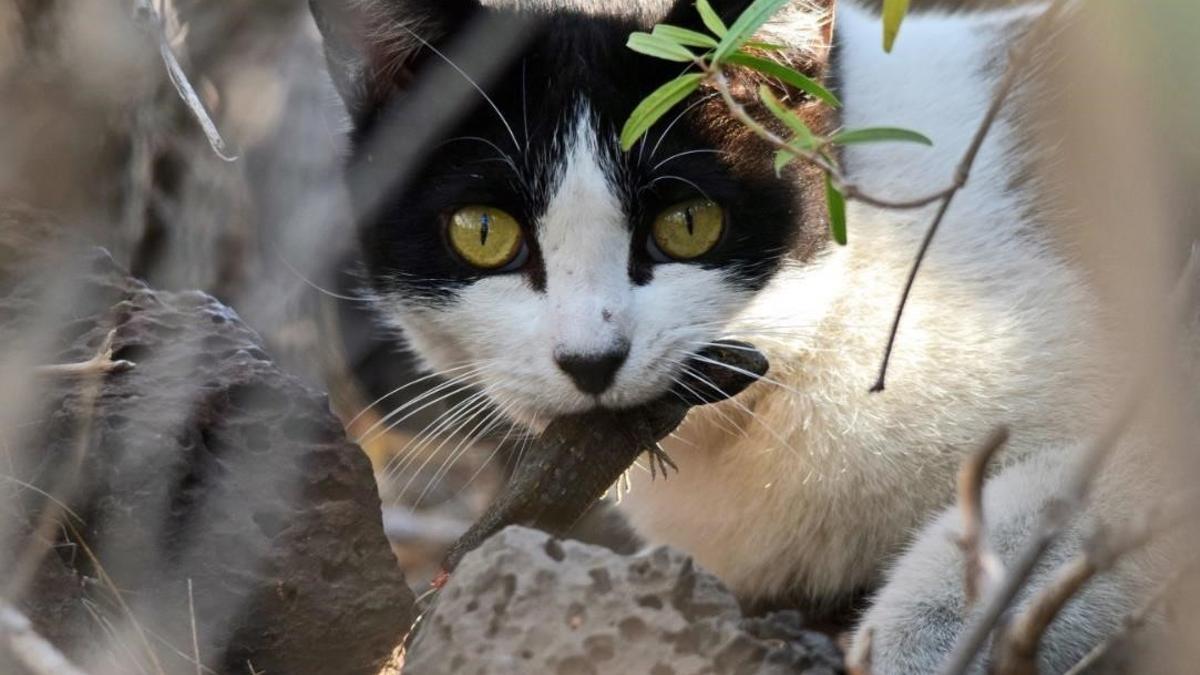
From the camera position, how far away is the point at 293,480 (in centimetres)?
157

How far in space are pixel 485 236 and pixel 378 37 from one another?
12.9 inches

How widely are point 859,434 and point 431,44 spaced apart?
2.51 ft

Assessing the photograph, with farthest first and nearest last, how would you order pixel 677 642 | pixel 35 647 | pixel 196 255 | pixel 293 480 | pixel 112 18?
pixel 196 255, pixel 112 18, pixel 293 480, pixel 677 642, pixel 35 647

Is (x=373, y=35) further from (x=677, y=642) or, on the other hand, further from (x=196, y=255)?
(x=196, y=255)

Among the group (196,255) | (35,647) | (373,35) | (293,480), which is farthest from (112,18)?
(35,647)

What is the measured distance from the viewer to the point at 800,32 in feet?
5.83

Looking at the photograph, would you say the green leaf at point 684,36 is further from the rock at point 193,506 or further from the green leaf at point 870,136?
the rock at point 193,506

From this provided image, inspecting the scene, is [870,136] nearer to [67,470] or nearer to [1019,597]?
[1019,597]

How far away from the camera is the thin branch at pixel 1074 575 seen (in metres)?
0.89

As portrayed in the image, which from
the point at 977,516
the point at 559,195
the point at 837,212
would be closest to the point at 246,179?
the point at 559,195

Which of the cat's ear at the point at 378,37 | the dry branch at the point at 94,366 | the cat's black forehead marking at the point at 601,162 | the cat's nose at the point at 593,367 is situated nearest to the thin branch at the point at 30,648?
the dry branch at the point at 94,366

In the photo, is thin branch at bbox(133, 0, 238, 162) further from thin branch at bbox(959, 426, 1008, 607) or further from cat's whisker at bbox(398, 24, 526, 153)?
thin branch at bbox(959, 426, 1008, 607)

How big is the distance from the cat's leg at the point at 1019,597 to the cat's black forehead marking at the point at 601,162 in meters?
0.40

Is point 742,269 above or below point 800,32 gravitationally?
below
